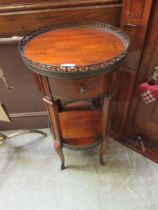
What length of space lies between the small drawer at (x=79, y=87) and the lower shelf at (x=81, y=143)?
369mm

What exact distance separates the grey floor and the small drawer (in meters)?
0.65

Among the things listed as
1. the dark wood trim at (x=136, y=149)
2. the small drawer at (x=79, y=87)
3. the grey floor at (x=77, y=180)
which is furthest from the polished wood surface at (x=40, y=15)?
the dark wood trim at (x=136, y=149)

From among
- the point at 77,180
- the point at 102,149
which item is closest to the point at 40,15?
the point at 102,149

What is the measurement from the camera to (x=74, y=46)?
0.77 meters

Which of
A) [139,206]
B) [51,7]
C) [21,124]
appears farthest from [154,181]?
[51,7]

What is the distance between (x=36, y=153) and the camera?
1.34 meters

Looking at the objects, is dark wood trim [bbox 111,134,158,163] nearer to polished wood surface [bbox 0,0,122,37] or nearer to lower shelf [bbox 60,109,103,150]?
lower shelf [bbox 60,109,103,150]

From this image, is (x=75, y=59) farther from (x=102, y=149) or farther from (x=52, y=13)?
(x=102, y=149)

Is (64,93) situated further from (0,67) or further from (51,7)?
(0,67)

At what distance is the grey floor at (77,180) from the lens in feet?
3.61

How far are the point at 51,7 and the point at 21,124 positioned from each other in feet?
2.81

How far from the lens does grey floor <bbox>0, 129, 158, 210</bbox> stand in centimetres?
110

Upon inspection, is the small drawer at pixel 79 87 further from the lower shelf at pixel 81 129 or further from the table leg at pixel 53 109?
the lower shelf at pixel 81 129

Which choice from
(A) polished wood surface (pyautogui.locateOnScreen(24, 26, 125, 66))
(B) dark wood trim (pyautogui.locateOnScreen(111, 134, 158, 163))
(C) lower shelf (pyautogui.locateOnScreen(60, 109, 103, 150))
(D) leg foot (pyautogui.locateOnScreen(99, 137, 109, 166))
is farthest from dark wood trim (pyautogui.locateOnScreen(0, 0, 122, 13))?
(B) dark wood trim (pyautogui.locateOnScreen(111, 134, 158, 163))
